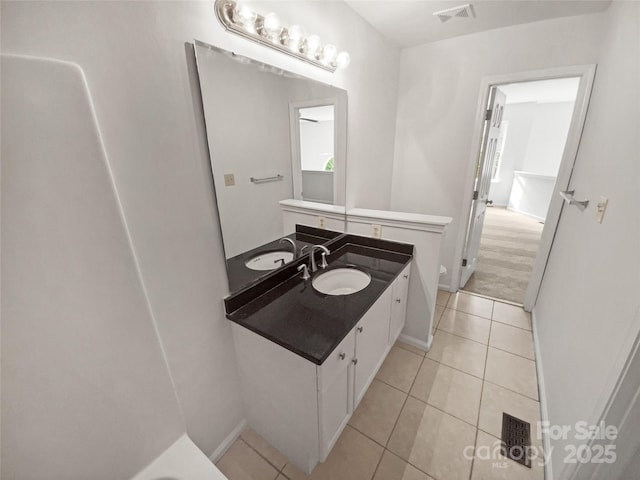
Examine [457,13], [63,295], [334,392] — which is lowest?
[334,392]

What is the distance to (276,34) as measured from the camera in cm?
117

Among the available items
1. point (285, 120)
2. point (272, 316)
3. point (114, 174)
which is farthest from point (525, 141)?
point (114, 174)

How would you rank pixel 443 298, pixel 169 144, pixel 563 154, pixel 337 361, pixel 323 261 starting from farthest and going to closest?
pixel 443 298, pixel 563 154, pixel 323 261, pixel 337 361, pixel 169 144

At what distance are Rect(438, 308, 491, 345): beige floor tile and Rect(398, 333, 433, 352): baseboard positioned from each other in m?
0.33

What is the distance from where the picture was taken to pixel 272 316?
1229 millimetres

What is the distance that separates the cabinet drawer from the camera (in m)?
1.03

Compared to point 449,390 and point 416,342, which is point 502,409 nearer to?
point 449,390

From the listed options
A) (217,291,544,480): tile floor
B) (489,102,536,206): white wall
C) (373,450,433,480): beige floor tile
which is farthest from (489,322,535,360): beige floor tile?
(489,102,536,206): white wall

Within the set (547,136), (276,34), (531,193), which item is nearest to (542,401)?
(276,34)

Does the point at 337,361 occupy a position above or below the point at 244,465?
above

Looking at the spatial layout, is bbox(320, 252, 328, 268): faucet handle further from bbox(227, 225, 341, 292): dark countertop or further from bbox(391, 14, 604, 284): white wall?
bbox(391, 14, 604, 284): white wall

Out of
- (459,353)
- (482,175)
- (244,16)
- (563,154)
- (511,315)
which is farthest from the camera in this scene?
(482,175)

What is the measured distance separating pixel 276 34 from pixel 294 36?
0.10 m

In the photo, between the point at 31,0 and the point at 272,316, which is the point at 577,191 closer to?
the point at 272,316
